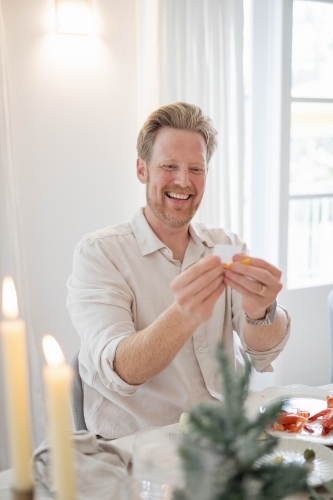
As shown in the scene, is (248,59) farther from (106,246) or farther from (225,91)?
(106,246)

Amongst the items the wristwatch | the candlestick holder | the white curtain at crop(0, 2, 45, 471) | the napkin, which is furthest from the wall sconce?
the candlestick holder

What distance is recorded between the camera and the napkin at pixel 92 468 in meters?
0.90

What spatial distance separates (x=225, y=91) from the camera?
9.52 feet

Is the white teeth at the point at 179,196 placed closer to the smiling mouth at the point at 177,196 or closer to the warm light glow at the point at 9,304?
the smiling mouth at the point at 177,196

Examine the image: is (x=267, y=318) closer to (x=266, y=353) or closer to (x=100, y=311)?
(x=266, y=353)

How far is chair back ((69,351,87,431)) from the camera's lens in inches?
64.2

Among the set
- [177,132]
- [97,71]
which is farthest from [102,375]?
[97,71]

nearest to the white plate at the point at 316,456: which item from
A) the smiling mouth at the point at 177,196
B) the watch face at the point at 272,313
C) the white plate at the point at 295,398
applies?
the white plate at the point at 295,398

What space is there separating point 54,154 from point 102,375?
142cm

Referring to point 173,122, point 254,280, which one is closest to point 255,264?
point 254,280

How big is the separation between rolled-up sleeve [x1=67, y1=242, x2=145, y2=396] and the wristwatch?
332 millimetres

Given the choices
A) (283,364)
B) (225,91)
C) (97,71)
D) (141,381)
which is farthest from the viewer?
(283,364)

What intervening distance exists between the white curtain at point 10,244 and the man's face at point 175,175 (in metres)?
0.90

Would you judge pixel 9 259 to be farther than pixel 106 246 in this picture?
Yes
